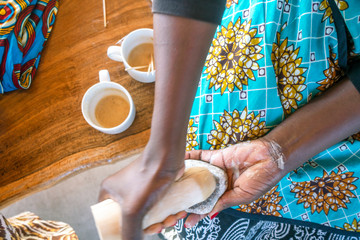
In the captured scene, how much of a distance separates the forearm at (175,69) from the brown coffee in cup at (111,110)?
33cm

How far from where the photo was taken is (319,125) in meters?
0.61

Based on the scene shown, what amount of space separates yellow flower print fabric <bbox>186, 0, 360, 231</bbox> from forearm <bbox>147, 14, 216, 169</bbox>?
0.24 metres

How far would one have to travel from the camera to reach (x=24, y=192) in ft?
2.42

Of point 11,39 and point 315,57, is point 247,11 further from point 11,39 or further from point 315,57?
point 11,39

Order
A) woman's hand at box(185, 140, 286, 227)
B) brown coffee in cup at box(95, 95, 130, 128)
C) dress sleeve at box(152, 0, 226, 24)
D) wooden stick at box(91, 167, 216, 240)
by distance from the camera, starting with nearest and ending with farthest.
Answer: dress sleeve at box(152, 0, 226, 24), wooden stick at box(91, 167, 216, 240), woman's hand at box(185, 140, 286, 227), brown coffee in cup at box(95, 95, 130, 128)

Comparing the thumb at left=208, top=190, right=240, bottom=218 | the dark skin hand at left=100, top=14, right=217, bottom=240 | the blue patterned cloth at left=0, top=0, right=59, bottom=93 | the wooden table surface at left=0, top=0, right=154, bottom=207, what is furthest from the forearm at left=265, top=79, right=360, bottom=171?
the blue patterned cloth at left=0, top=0, right=59, bottom=93

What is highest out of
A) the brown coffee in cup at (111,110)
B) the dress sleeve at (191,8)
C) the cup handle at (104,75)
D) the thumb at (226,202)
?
the dress sleeve at (191,8)

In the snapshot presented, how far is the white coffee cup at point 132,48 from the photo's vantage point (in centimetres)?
70

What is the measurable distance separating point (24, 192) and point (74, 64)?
421mm

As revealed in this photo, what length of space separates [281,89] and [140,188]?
1.39 ft

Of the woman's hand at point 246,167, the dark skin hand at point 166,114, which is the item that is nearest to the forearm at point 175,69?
the dark skin hand at point 166,114

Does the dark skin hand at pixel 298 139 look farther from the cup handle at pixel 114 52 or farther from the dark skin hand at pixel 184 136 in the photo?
the cup handle at pixel 114 52

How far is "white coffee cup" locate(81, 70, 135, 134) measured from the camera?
69 cm

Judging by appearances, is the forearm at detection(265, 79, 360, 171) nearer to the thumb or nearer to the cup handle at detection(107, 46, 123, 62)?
the thumb
